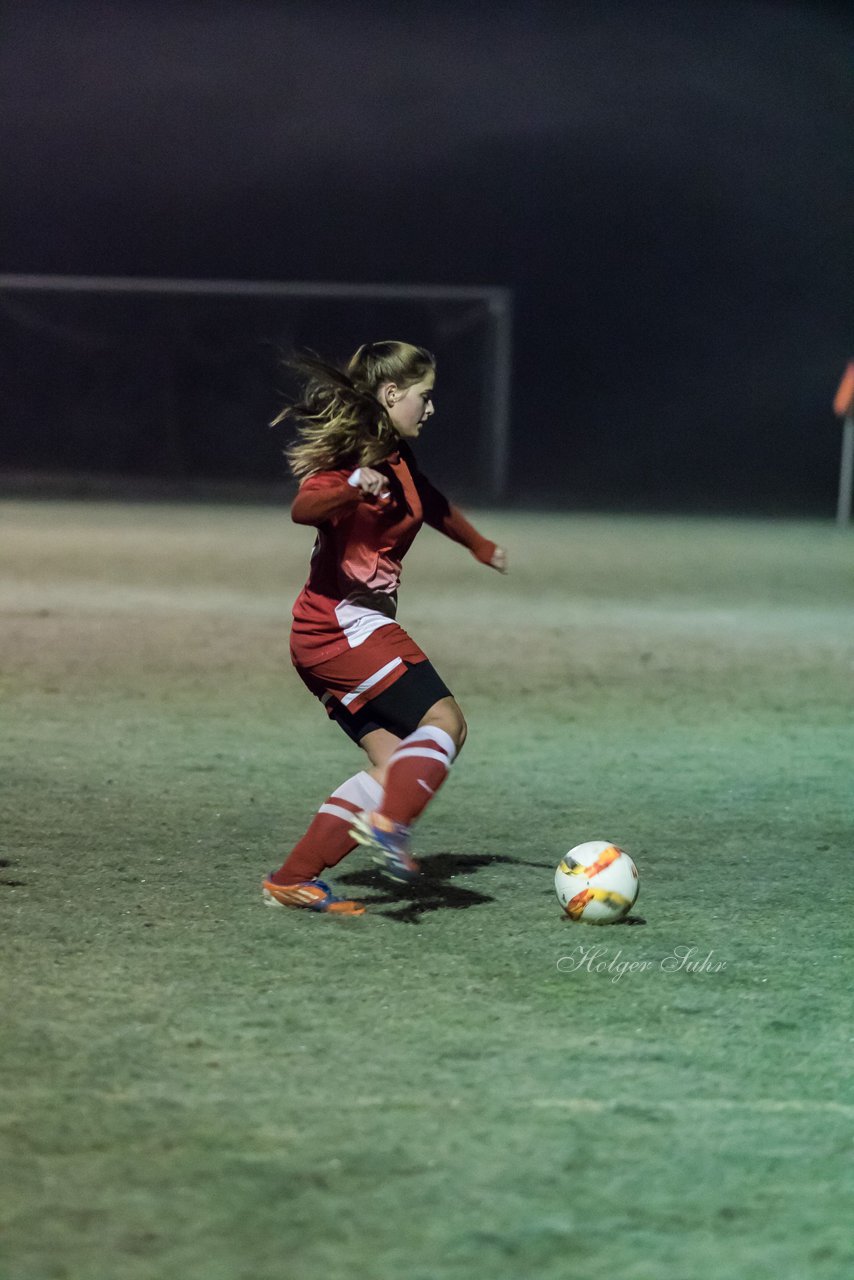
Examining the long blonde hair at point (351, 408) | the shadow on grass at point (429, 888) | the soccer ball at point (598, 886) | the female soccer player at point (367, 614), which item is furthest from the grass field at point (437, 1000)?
the long blonde hair at point (351, 408)

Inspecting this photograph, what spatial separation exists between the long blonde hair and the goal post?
20.1 metres

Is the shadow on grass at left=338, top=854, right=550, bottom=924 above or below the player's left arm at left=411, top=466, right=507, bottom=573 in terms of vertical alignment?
below

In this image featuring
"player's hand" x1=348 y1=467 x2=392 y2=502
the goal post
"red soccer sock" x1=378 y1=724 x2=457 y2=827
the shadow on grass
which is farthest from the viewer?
the goal post

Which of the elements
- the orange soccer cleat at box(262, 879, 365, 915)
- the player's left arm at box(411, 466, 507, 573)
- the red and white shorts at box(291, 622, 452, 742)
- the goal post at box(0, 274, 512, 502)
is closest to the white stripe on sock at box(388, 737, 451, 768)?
the red and white shorts at box(291, 622, 452, 742)

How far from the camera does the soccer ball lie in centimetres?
451

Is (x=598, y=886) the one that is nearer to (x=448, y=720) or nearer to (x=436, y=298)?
(x=448, y=720)

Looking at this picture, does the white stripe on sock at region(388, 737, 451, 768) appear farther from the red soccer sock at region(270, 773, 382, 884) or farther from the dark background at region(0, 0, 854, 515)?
the dark background at region(0, 0, 854, 515)

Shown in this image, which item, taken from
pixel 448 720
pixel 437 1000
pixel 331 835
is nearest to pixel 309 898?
pixel 331 835

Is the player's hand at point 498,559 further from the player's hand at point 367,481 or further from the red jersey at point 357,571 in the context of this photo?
the player's hand at point 367,481

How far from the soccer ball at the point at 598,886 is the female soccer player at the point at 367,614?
1.42ft

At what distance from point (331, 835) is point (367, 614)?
62 centimetres

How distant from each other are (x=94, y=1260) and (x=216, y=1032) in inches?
41.2

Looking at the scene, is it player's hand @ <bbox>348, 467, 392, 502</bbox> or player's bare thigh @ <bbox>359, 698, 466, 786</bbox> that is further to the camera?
player's bare thigh @ <bbox>359, 698, 466, 786</bbox>

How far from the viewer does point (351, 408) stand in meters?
4.50
